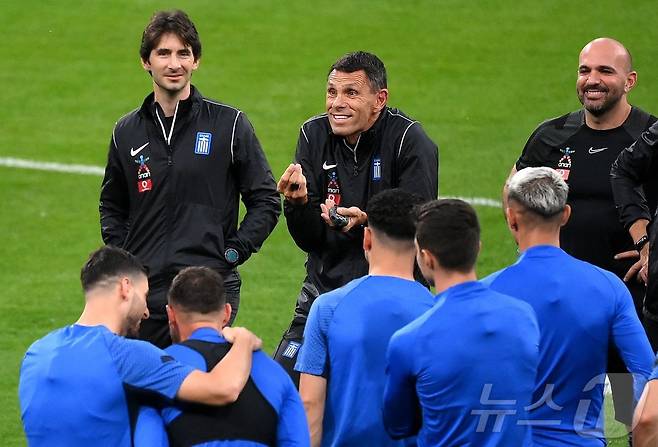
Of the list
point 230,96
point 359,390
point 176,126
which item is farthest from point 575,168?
point 230,96

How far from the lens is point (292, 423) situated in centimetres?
467

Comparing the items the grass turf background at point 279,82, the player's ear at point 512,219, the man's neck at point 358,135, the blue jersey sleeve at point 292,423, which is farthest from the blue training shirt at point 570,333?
the grass turf background at point 279,82

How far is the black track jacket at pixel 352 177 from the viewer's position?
6.50m

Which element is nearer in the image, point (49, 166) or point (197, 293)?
point (197, 293)

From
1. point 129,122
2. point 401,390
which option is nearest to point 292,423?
point 401,390

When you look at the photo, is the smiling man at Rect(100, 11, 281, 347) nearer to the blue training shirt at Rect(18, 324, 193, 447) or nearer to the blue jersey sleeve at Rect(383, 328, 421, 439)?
the blue training shirt at Rect(18, 324, 193, 447)

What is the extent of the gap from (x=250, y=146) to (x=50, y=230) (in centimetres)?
600

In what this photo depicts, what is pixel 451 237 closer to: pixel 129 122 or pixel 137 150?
pixel 137 150

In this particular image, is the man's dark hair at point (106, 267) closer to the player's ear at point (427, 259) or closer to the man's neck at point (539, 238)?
the player's ear at point (427, 259)

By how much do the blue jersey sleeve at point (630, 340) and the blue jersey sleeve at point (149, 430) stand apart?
69.4 inches

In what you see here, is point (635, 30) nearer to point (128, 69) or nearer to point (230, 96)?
point (230, 96)

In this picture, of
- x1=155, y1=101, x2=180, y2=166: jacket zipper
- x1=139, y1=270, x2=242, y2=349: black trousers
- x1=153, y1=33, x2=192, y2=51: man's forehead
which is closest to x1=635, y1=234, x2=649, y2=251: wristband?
x1=139, y1=270, x2=242, y2=349: black trousers

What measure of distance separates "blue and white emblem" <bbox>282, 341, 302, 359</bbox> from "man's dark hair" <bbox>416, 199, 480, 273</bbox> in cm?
195

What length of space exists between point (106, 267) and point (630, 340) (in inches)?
79.5
